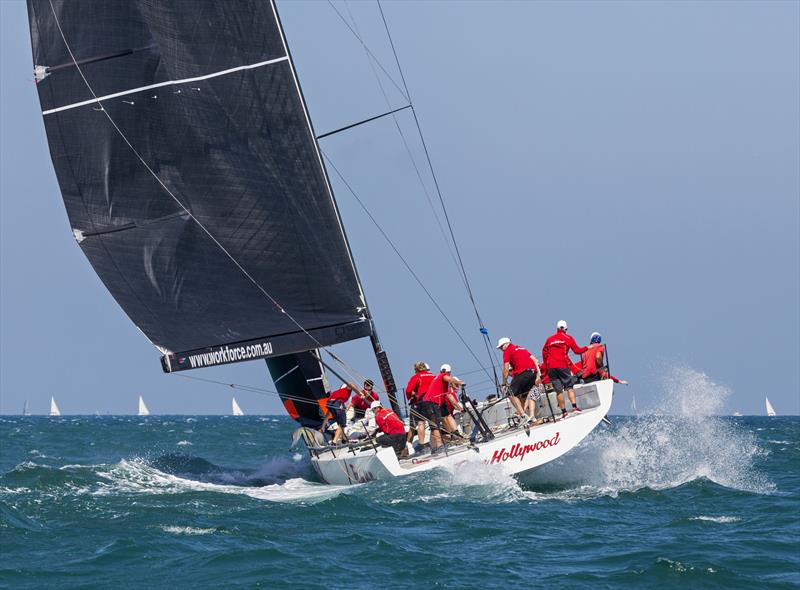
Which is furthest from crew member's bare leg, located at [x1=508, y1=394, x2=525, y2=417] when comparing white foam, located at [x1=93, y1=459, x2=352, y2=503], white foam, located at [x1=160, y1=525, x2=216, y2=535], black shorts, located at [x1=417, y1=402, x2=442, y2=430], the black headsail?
white foam, located at [x1=160, y1=525, x2=216, y2=535]

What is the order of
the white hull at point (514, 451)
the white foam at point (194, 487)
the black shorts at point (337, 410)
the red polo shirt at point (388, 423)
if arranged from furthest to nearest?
the black shorts at point (337, 410), the red polo shirt at point (388, 423), the white foam at point (194, 487), the white hull at point (514, 451)

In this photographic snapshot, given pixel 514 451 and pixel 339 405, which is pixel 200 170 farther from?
pixel 514 451

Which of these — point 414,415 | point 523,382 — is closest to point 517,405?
point 523,382

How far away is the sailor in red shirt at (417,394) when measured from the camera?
54.6 feet

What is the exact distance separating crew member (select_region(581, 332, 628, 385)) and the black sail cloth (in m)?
3.35

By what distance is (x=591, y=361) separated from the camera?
1730 cm

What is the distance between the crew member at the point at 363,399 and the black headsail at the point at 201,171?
820 millimetres

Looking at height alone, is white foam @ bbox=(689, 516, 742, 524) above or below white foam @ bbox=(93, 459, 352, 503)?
below

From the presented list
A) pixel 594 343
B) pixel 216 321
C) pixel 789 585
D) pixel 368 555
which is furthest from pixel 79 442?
pixel 789 585

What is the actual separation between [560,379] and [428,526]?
420 cm

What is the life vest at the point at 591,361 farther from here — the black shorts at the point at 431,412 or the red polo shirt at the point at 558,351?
the black shorts at the point at 431,412

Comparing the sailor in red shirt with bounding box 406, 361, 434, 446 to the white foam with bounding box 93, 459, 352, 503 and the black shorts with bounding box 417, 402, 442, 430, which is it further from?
the white foam with bounding box 93, 459, 352, 503

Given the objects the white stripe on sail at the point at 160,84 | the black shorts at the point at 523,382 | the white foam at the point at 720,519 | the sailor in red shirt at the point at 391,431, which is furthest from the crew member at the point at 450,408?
the white stripe on sail at the point at 160,84

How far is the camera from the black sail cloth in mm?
18078
